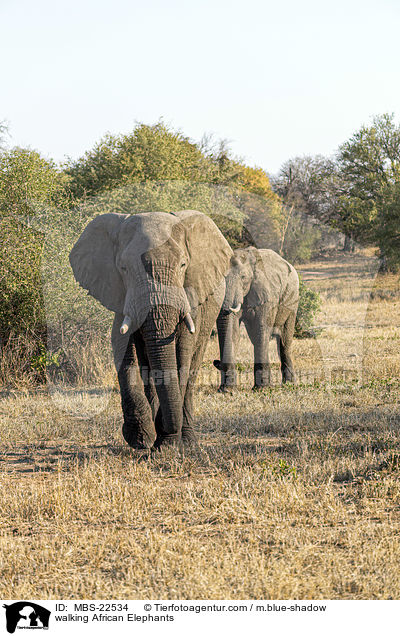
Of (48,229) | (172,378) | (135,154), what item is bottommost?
(172,378)

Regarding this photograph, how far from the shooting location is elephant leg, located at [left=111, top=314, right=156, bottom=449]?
736cm

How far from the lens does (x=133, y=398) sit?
7.34m

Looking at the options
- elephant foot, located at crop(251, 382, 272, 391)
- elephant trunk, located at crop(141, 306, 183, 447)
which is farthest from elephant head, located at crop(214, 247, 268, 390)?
elephant trunk, located at crop(141, 306, 183, 447)

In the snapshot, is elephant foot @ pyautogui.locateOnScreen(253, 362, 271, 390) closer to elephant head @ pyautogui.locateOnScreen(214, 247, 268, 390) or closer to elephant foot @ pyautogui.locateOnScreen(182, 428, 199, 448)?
elephant head @ pyautogui.locateOnScreen(214, 247, 268, 390)

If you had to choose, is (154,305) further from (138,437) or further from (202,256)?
(138,437)

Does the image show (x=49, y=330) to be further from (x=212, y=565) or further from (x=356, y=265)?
(x=356, y=265)

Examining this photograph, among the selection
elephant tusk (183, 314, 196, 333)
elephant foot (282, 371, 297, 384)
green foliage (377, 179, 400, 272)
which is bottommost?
elephant foot (282, 371, 297, 384)

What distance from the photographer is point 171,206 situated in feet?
55.3

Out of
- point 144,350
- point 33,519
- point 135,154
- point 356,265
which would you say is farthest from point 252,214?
point 33,519

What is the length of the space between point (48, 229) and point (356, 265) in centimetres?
2486

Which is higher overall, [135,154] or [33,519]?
[135,154]

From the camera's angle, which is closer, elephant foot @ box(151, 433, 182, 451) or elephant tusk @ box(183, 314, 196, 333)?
elephant tusk @ box(183, 314, 196, 333)

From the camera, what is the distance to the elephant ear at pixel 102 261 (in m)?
7.66

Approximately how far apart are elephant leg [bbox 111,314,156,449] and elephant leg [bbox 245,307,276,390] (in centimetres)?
494
